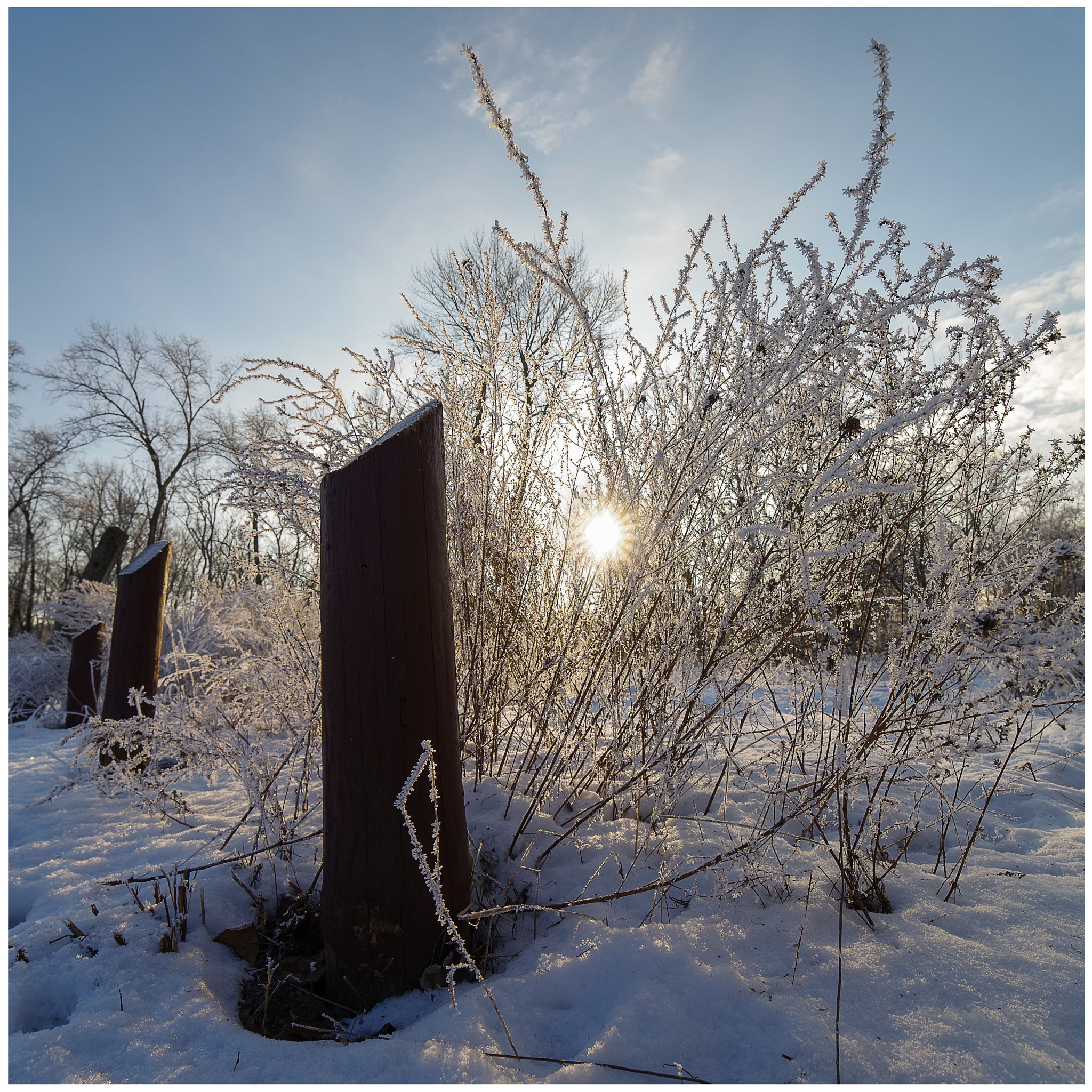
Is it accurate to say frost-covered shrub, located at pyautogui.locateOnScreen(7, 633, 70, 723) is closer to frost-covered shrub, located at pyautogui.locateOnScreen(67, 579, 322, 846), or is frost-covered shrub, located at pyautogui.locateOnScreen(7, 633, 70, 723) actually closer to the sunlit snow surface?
frost-covered shrub, located at pyautogui.locateOnScreen(67, 579, 322, 846)

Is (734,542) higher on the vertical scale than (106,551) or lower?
lower

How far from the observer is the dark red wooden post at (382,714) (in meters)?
1.40

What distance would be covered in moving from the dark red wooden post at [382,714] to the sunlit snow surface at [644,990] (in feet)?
0.59

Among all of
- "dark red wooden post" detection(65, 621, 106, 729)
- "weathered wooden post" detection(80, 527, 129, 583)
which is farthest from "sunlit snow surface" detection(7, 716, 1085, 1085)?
"weathered wooden post" detection(80, 527, 129, 583)

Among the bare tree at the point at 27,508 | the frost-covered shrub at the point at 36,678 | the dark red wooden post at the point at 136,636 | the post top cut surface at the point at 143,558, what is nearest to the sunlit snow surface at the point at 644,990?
the dark red wooden post at the point at 136,636

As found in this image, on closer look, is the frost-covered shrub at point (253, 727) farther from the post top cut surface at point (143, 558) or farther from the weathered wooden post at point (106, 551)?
the weathered wooden post at point (106, 551)

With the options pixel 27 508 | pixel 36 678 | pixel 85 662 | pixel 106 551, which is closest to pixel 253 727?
pixel 85 662

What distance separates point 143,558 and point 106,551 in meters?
5.94

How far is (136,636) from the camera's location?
355 centimetres

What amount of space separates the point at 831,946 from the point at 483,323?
6.55 ft

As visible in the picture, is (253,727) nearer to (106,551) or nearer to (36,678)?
(36,678)

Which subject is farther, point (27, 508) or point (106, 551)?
point (27, 508)

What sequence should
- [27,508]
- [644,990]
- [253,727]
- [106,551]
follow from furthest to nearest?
[27,508]
[106,551]
[253,727]
[644,990]

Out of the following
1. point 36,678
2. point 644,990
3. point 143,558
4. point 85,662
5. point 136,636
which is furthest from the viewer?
point 36,678
